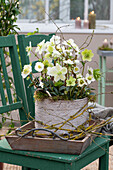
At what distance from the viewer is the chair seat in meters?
1.07

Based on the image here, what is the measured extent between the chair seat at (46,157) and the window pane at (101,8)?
128 inches

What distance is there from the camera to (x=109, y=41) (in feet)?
12.7

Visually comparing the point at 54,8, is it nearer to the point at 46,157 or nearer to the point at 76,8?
the point at 76,8

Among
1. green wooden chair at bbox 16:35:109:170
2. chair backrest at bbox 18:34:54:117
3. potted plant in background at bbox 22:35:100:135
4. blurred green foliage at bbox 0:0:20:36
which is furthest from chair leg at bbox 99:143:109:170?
blurred green foliage at bbox 0:0:20:36

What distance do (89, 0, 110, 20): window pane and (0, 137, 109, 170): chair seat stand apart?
Answer: 3.25 m

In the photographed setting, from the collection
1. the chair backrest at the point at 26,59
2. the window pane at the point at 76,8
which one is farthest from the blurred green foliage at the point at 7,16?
the window pane at the point at 76,8

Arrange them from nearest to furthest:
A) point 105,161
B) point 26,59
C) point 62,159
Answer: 1. point 62,159
2. point 105,161
3. point 26,59

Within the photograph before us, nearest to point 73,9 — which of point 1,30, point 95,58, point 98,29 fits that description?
point 98,29

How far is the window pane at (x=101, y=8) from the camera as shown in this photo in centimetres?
425

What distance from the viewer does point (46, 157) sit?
1081mm

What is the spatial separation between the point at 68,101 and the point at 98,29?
302 cm

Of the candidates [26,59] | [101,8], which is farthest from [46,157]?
[101,8]

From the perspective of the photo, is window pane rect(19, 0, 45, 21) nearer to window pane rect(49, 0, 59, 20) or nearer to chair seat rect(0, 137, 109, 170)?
window pane rect(49, 0, 59, 20)

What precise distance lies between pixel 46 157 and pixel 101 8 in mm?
3475
